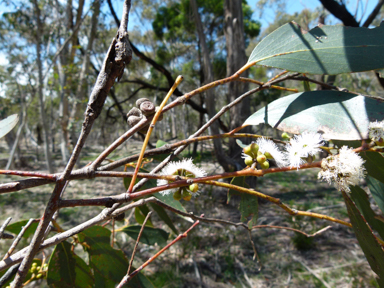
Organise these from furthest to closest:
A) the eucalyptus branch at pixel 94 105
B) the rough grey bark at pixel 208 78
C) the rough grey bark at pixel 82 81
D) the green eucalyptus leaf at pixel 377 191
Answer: the rough grey bark at pixel 82 81
the rough grey bark at pixel 208 78
the green eucalyptus leaf at pixel 377 191
the eucalyptus branch at pixel 94 105

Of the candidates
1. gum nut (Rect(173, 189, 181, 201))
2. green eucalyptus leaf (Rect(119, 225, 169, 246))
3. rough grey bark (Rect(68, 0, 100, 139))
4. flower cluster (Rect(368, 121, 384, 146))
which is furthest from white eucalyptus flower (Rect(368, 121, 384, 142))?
rough grey bark (Rect(68, 0, 100, 139))

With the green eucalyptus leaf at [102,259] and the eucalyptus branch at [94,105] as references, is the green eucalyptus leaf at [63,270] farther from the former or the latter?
the eucalyptus branch at [94,105]

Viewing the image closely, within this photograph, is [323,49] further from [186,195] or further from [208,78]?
[208,78]

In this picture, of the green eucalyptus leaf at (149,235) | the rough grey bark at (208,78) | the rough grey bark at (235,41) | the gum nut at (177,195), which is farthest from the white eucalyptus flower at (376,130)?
the rough grey bark at (235,41)

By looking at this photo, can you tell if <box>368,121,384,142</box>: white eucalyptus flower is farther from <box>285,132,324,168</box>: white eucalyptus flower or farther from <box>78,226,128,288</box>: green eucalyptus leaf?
<box>78,226,128,288</box>: green eucalyptus leaf

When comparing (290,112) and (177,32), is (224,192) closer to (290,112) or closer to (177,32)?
(290,112)

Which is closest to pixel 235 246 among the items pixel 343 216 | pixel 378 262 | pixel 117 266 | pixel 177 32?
pixel 343 216
